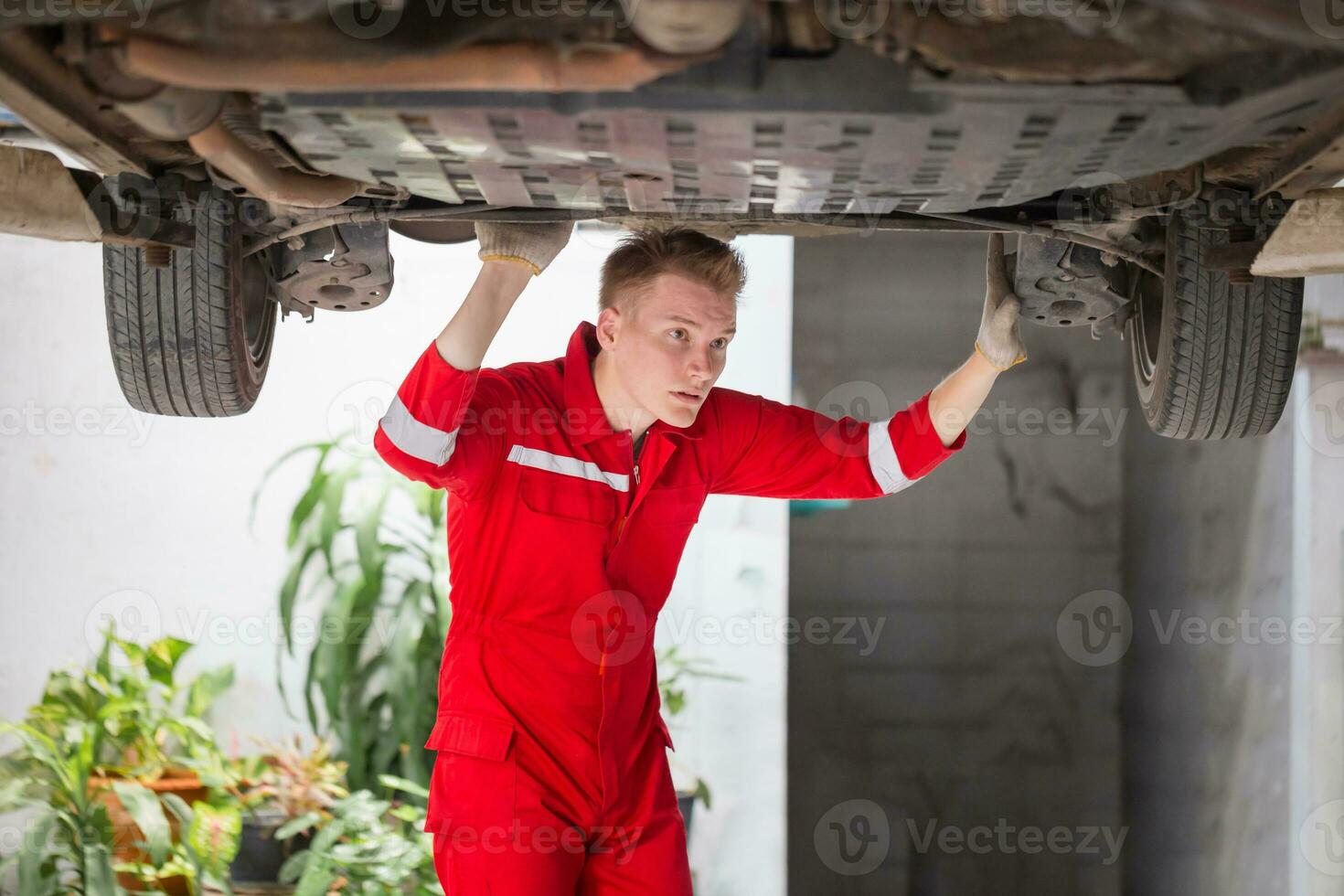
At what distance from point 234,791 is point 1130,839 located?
2804 millimetres

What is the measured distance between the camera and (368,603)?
337 cm

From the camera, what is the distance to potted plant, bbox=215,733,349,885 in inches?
121

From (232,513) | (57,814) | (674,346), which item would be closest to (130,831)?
(57,814)

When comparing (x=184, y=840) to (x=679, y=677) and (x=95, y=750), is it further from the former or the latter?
(x=679, y=677)

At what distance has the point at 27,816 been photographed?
3287mm

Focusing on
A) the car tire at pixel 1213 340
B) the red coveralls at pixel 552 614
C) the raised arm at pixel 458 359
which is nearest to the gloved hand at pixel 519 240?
the raised arm at pixel 458 359

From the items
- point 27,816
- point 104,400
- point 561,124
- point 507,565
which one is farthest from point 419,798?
point 561,124

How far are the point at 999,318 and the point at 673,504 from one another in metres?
0.56

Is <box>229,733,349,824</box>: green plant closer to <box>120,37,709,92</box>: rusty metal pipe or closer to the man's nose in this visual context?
the man's nose

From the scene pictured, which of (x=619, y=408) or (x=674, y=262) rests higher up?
(x=674, y=262)

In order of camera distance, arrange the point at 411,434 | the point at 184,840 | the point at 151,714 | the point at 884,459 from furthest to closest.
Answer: the point at 151,714, the point at 184,840, the point at 884,459, the point at 411,434

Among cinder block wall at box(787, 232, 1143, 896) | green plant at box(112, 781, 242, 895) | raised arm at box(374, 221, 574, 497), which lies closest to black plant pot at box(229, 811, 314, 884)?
green plant at box(112, 781, 242, 895)

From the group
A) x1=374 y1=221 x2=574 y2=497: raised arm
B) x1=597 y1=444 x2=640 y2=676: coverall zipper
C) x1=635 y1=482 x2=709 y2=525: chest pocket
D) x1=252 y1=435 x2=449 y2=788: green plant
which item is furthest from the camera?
x1=252 y1=435 x2=449 y2=788: green plant

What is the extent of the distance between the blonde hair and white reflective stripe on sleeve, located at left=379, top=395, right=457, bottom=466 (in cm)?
42
